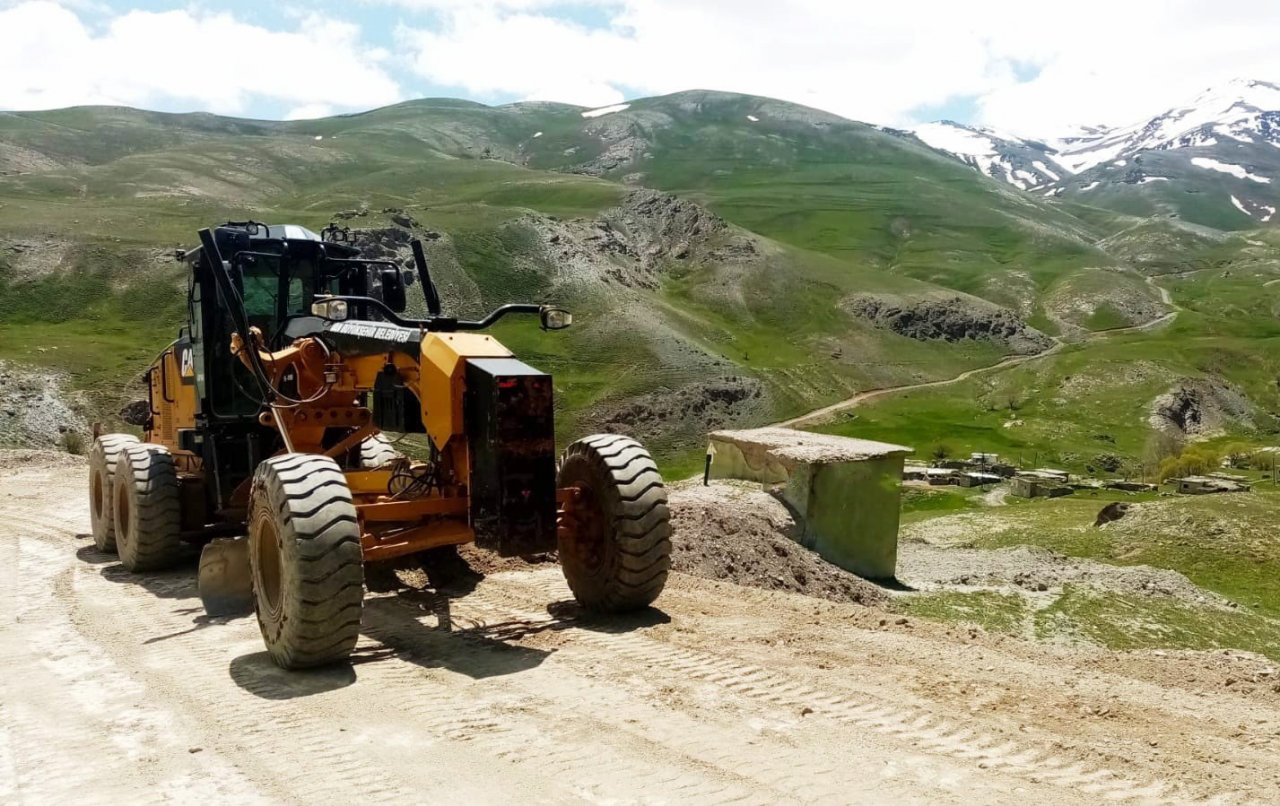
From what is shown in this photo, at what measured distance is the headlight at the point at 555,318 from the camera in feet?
29.6

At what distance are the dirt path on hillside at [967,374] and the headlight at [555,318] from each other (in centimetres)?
5457

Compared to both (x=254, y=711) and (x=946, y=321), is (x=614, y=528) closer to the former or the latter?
(x=254, y=711)

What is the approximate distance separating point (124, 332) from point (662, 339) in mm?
35130

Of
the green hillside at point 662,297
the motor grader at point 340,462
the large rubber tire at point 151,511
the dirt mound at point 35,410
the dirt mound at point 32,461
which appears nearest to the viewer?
the motor grader at point 340,462

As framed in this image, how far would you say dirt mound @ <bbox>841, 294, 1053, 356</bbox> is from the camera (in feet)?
314

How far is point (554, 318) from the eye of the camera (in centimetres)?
917

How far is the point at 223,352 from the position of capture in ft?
40.2

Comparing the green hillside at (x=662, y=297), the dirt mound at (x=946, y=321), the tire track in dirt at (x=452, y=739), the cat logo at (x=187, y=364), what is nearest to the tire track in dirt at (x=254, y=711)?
the tire track in dirt at (x=452, y=739)

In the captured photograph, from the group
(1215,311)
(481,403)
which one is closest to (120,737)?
(481,403)

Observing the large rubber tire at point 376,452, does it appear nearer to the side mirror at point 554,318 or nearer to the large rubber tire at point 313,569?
the side mirror at point 554,318

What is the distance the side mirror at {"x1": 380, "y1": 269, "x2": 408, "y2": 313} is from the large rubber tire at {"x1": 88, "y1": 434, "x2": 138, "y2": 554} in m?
4.43

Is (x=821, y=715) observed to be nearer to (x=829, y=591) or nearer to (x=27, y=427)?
(x=829, y=591)

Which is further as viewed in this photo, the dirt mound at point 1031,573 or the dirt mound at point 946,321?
the dirt mound at point 946,321

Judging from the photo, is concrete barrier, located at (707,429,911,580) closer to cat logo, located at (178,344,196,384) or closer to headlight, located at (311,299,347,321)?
cat logo, located at (178,344,196,384)
